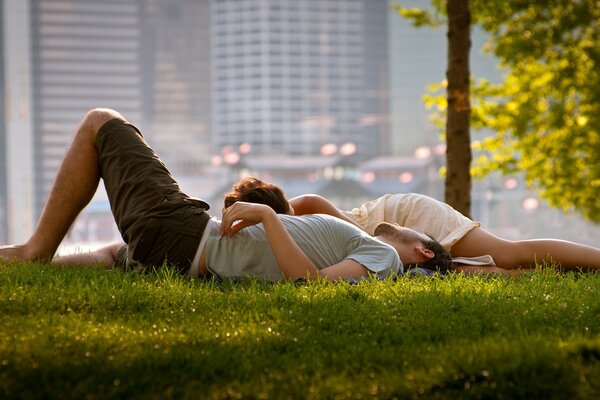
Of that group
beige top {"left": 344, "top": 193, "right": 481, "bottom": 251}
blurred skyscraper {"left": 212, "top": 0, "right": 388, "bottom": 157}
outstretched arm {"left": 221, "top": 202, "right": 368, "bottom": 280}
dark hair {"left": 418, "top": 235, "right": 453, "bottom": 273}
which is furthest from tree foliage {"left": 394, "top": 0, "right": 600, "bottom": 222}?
blurred skyscraper {"left": 212, "top": 0, "right": 388, "bottom": 157}

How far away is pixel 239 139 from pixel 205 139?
24.9 meters

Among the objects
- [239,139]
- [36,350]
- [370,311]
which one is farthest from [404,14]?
[239,139]

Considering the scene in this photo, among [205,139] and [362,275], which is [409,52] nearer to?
[205,139]

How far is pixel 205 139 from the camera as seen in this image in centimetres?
19900

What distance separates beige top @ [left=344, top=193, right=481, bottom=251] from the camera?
Answer: 602cm

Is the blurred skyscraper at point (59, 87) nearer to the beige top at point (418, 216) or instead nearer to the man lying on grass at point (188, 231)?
the beige top at point (418, 216)

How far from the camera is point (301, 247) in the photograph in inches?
193

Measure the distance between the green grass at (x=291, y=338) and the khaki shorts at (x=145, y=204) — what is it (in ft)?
1.01

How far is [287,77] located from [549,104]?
165m

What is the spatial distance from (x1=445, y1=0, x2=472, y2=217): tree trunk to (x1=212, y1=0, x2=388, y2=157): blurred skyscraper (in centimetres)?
16437


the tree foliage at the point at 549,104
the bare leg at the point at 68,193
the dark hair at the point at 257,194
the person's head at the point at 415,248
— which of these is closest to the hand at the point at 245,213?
the dark hair at the point at 257,194

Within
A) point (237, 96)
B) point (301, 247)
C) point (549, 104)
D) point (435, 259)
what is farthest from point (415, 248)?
point (237, 96)

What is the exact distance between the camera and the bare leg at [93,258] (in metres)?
5.51

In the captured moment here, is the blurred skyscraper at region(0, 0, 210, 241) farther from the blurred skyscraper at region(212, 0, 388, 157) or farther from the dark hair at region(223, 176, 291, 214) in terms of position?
the dark hair at region(223, 176, 291, 214)
